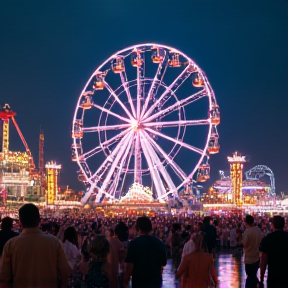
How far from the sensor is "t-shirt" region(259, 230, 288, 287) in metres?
6.09

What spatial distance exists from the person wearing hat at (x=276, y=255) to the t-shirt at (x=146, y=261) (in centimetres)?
107

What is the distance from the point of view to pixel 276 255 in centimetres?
622

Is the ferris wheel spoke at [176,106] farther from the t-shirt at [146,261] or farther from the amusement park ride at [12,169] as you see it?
the amusement park ride at [12,169]

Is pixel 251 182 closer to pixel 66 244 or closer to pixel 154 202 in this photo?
pixel 154 202

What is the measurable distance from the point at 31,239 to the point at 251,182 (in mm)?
102203

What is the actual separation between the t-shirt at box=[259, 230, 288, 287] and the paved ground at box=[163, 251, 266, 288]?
3.91 m

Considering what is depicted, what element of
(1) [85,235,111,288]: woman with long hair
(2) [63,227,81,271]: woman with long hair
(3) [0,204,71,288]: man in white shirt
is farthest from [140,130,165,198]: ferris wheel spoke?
(3) [0,204,71,288]: man in white shirt

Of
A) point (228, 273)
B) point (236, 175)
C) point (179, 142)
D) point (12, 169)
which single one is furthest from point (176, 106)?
point (12, 169)

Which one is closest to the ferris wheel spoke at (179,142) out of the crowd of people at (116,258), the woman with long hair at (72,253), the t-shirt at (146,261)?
the crowd of people at (116,258)

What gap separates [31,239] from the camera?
429 cm

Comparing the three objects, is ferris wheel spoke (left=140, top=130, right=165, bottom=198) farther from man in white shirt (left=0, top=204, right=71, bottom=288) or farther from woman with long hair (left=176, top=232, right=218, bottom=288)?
man in white shirt (left=0, top=204, right=71, bottom=288)

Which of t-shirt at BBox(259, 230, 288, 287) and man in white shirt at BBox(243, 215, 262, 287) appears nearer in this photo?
t-shirt at BBox(259, 230, 288, 287)

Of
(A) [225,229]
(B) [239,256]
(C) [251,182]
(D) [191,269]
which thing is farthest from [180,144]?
(C) [251,182]

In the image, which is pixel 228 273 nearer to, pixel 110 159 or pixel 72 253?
pixel 72 253
